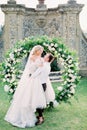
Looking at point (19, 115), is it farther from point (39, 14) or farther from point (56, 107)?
point (39, 14)

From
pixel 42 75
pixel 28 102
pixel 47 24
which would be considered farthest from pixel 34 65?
pixel 47 24

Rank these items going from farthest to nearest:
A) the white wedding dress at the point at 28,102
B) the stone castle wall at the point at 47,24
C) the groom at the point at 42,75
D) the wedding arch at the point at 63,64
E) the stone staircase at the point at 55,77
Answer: the stone castle wall at the point at 47,24
the stone staircase at the point at 55,77
the wedding arch at the point at 63,64
the groom at the point at 42,75
the white wedding dress at the point at 28,102

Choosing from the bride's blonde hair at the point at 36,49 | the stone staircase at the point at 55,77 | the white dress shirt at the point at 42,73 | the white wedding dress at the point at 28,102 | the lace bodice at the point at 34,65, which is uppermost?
the bride's blonde hair at the point at 36,49

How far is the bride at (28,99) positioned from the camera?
7.77 meters

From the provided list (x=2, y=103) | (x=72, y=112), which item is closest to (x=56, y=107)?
(x=72, y=112)

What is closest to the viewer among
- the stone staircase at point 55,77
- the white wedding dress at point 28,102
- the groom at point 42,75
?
the white wedding dress at point 28,102

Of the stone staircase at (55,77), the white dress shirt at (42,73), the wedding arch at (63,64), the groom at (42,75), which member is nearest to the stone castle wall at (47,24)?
the stone staircase at (55,77)

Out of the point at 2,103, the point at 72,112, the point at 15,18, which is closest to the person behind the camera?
the point at 72,112

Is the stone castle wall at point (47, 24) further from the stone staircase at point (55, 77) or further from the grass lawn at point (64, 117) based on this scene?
the grass lawn at point (64, 117)

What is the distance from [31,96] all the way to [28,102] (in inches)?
5.5

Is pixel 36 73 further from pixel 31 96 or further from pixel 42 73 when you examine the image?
pixel 31 96

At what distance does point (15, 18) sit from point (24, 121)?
26.9 feet

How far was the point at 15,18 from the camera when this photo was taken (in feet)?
50.2

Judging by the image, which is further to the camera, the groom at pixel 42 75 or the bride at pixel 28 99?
the groom at pixel 42 75
